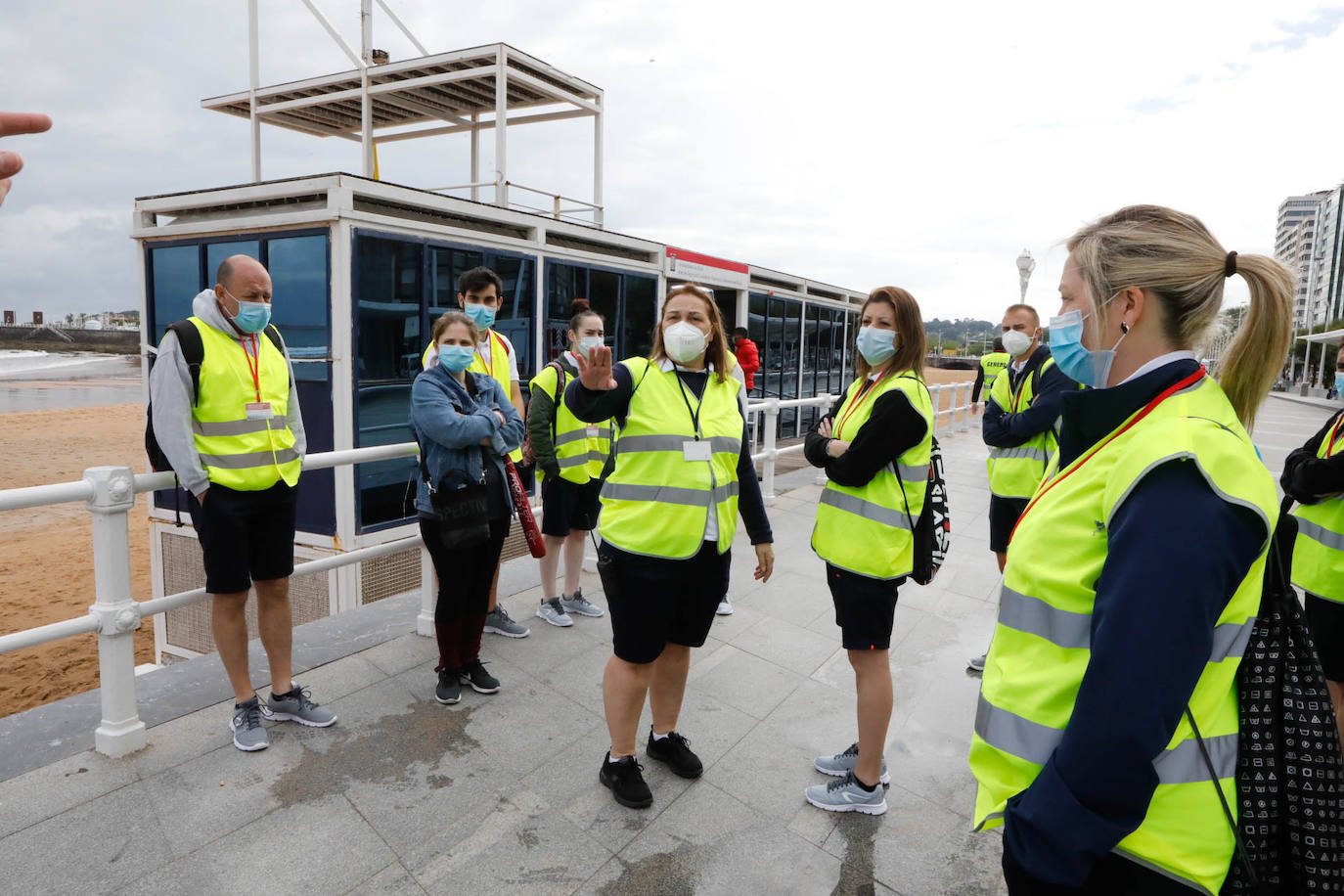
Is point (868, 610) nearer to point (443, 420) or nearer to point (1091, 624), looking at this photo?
A: point (1091, 624)

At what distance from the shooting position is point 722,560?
270 centimetres

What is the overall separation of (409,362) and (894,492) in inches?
222

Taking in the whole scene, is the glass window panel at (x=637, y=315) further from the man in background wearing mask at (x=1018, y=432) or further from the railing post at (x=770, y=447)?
the man in background wearing mask at (x=1018, y=432)

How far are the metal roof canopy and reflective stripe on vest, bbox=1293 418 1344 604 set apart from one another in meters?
7.93

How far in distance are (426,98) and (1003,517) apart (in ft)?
31.4

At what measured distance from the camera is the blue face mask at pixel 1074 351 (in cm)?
133

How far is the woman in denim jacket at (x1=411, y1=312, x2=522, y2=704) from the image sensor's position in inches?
127

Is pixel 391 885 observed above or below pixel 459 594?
below

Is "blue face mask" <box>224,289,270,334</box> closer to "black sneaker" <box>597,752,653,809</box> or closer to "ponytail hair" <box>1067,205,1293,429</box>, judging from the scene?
"black sneaker" <box>597,752,653,809</box>

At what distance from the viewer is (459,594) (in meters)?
3.28

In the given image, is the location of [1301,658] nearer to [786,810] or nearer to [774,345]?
[786,810]

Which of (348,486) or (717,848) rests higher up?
(348,486)

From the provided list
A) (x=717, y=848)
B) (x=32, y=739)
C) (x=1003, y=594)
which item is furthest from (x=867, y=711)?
A: (x=32, y=739)

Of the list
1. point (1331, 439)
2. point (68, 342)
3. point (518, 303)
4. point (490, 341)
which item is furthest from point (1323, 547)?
point (68, 342)
